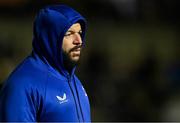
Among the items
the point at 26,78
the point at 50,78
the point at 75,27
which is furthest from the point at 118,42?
the point at 26,78

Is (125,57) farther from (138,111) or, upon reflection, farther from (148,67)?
(138,111)

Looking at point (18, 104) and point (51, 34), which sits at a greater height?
point (51, 34)

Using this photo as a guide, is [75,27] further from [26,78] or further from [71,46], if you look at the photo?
[26,78]

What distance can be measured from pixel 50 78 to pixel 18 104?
0.30 metres

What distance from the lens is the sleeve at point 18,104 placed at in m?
4.30

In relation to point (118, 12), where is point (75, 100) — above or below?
above

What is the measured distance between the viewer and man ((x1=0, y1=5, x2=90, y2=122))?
4.32 metres

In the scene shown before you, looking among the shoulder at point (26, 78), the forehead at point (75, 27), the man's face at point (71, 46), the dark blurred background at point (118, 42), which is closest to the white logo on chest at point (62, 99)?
the shoulder at point (26, 78)

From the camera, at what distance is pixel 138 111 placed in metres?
12.9

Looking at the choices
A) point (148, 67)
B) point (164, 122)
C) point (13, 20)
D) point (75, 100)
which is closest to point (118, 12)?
point (13, 20)

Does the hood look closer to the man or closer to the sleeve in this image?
the man

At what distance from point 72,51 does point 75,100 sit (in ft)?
0.99

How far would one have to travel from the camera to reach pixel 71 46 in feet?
15.0

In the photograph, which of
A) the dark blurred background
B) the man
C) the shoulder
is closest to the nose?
the man
